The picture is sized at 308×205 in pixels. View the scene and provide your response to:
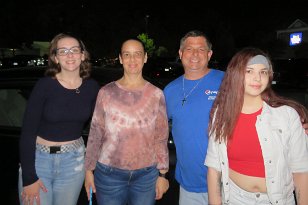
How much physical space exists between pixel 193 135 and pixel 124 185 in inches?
26.2

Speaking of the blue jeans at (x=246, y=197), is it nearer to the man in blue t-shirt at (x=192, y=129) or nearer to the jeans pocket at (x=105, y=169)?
the man in blue t-shirt at (x=192, y=129)

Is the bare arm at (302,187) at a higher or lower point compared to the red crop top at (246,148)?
lower

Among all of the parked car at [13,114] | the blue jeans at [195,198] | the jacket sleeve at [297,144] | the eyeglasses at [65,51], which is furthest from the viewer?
the parked car at [13,114]

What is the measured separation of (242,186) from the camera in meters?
2.28

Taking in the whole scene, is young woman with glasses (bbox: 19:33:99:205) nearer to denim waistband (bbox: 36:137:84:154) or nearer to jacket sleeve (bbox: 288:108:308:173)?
denim waistband (bbox: 36:137:84:154)

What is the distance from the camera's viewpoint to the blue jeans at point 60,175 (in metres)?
2.52

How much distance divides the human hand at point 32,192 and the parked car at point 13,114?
0.51 meters

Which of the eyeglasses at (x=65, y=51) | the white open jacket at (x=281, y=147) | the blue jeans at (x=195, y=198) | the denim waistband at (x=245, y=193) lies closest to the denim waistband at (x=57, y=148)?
the eyeglasses at (x=65, y=51)

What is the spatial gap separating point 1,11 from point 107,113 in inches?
1856

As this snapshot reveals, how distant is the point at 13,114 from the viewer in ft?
10.9

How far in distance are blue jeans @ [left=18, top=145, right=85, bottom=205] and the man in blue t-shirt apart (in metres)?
0.79

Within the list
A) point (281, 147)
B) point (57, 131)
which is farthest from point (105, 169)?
point (281, 147)

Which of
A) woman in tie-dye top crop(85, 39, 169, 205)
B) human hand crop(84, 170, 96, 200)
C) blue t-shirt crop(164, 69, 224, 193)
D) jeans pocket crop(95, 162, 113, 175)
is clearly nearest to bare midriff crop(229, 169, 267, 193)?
blue t-shirt crop(164, 69, 224, 193)

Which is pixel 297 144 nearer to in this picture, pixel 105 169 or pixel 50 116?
pixel 105 169
